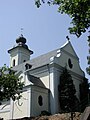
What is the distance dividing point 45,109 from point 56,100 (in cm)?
202

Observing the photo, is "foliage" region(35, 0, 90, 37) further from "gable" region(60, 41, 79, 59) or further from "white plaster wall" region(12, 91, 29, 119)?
"gable" region(60, 41, 79, 59)

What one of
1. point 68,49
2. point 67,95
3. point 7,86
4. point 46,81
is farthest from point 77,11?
point 68,49

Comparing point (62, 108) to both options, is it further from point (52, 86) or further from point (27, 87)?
point (27, 87)

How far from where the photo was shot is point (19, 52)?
169 feet

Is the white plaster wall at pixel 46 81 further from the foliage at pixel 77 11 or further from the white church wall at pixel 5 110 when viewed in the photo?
the foliage at pixel 77 11

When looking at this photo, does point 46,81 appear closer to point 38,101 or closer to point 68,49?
point 38,101

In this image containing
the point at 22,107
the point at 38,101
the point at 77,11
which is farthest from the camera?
the point at 38,101

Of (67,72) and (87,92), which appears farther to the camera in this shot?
(87,92)

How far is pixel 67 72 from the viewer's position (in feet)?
117

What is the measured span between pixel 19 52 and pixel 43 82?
17.3 meters

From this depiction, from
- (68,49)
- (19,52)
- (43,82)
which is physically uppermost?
(19,52)

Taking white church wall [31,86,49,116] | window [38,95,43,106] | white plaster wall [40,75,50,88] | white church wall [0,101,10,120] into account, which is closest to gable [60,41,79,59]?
white plaster wall [40,75,50,88]

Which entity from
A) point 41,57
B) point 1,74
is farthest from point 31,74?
point 1,74

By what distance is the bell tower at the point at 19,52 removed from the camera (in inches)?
Result: 2021
